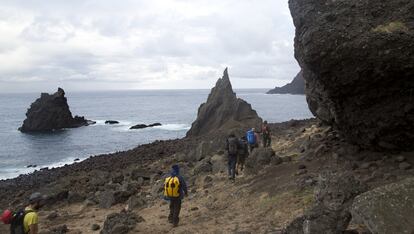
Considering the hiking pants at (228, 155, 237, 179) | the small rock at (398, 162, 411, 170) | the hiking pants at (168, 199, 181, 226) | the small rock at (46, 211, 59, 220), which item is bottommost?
the small rock at (46, 211, 59, 220)

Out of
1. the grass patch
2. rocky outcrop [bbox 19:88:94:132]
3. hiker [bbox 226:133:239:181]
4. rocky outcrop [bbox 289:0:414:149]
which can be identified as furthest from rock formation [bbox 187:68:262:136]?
rocky outcrop [bbox 19:88:94:132]

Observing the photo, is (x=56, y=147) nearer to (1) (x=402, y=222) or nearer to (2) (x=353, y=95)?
(2) (x=353, y=95)

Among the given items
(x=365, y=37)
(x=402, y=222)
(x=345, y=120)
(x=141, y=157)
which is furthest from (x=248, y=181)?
(x=141, y=157)

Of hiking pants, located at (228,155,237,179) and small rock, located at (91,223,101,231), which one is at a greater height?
hiking pants, located at (228,155,237,179)

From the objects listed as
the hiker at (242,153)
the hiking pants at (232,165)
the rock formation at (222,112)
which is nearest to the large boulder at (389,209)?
the hiking pants at (232,165)

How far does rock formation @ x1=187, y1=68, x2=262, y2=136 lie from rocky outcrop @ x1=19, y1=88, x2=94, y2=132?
5090 cm

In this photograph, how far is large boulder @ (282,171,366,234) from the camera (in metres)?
9.76

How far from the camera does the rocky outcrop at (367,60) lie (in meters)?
13.8

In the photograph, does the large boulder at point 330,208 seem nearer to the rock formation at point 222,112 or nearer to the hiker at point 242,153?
the hiker at point 242,153

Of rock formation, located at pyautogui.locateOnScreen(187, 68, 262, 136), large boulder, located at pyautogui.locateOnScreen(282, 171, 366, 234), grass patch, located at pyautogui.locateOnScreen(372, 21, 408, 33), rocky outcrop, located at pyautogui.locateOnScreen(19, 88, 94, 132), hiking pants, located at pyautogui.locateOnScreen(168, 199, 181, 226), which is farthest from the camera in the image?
rocky outcrop, located at pyautogui.locateOnScreen(19, 88, 94, 132)

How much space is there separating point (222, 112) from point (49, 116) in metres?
56.4

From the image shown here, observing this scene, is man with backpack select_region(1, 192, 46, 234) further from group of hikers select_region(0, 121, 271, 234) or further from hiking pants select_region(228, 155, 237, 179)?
hiking pants select_region(228, 155, 237, 179)

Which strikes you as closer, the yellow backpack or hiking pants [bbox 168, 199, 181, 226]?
the yellow backpack

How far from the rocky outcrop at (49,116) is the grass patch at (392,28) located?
97007mm
